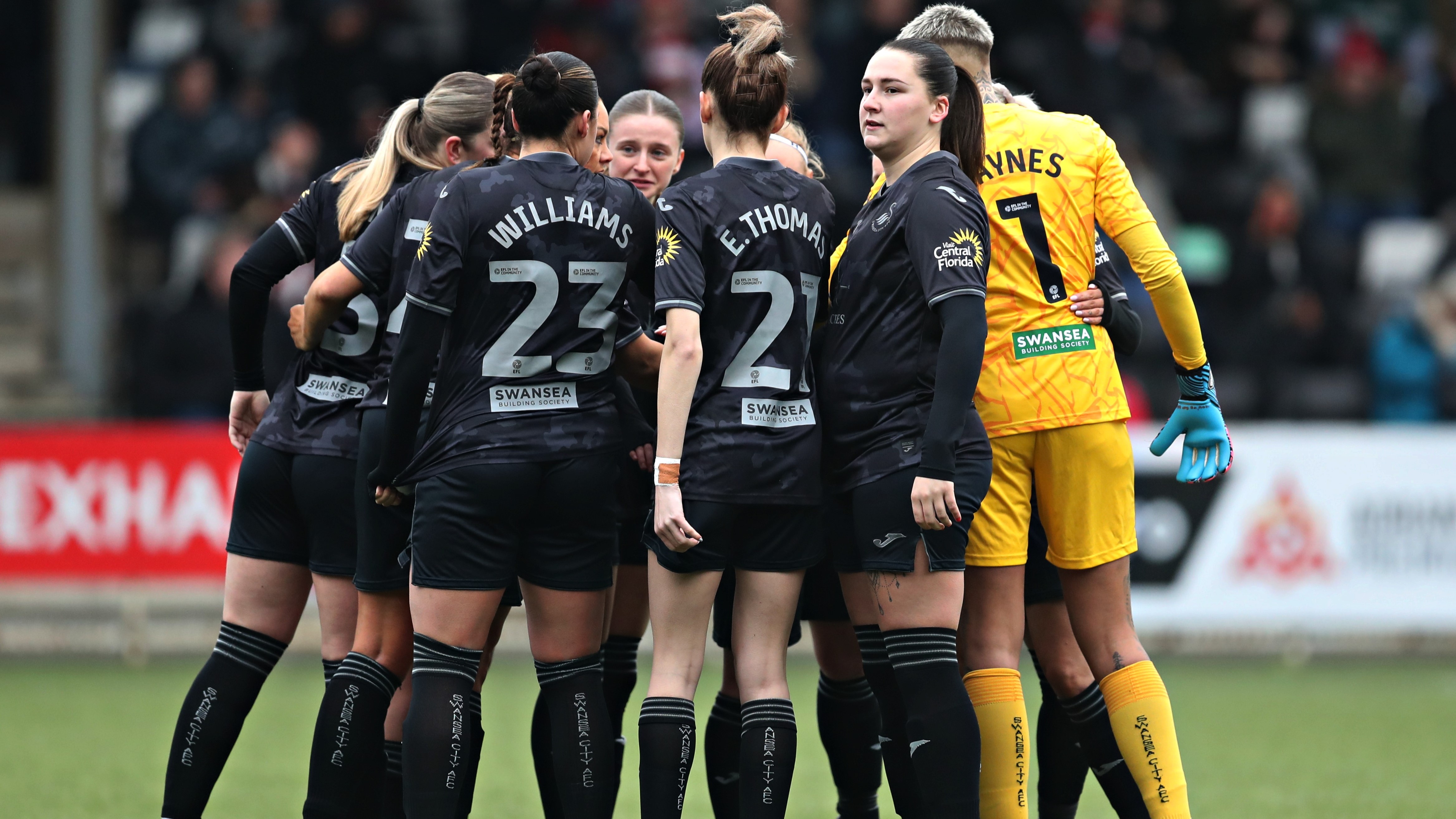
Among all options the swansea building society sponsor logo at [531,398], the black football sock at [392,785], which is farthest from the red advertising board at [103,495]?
the swansea building society sponsor logo at [531,398]

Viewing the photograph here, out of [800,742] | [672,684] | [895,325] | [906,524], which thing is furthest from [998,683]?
[800,742]

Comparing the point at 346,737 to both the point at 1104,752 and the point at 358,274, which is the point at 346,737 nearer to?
the point at 358,274

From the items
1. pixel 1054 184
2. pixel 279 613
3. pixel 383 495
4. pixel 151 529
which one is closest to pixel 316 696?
pixel 151 529

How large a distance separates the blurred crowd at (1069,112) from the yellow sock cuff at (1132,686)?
6.52 metres

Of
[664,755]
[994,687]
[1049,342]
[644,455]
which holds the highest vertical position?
[1049,342]

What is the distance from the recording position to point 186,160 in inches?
504

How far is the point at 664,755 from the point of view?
15.1ft

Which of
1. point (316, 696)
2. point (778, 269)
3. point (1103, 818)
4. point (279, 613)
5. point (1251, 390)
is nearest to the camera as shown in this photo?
point (778, 269)

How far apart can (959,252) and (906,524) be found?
2.41 ft

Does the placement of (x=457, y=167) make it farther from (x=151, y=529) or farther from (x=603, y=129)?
(x=151, y=529)

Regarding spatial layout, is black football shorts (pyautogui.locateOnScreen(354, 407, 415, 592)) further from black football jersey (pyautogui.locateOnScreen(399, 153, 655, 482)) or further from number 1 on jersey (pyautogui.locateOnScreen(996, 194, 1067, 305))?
number 1 on jersey (pyautogui.locateOnScreen(996, 194, 1067, 305))

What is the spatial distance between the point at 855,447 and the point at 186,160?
9.45 m

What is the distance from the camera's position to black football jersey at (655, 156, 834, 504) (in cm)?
459

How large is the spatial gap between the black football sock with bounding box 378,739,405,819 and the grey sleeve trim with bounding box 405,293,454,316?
55.1 inches
